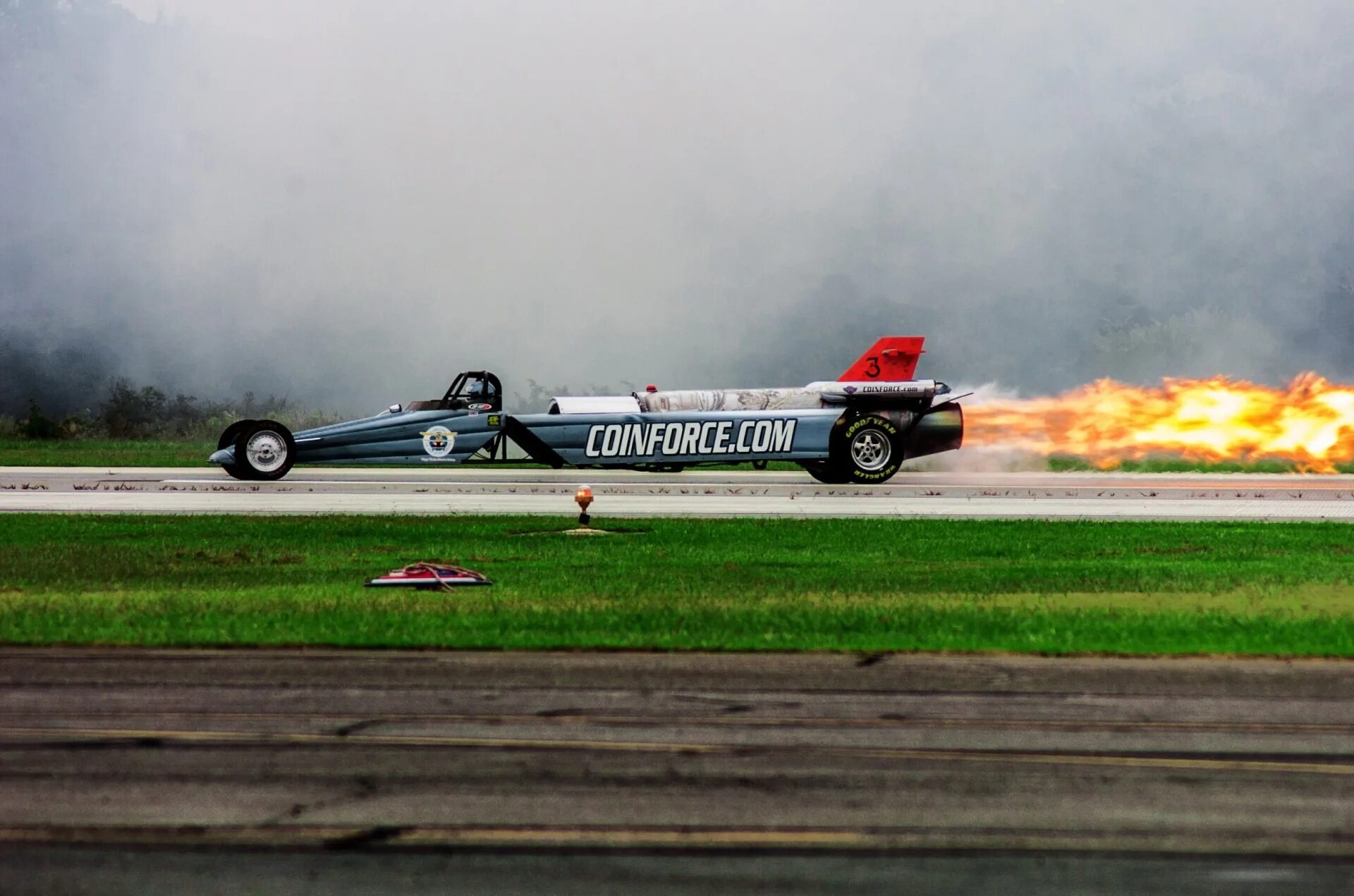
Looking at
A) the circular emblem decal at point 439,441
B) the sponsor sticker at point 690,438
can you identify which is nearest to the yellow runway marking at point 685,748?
the circular emblem decal at point 439,441

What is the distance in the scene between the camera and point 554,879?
21.0ft

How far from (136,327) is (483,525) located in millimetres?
59306

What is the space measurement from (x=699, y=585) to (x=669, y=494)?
13.9 m

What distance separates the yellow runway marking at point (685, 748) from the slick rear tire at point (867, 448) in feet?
87.0

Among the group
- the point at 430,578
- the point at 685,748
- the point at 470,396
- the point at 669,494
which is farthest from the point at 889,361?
the point at 685,748

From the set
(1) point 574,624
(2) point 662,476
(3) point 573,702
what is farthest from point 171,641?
(2) point 662,476

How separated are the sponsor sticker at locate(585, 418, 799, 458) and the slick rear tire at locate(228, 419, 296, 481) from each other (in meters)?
6.93

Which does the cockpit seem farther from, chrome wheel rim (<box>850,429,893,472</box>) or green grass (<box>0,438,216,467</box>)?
green grass (<box>0,438,216,467</box>)

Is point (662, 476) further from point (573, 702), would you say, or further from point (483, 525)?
point (573, 702)

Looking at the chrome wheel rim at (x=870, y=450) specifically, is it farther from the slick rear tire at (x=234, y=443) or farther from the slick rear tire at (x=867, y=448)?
the slick rear tire at (x=234, y=443)

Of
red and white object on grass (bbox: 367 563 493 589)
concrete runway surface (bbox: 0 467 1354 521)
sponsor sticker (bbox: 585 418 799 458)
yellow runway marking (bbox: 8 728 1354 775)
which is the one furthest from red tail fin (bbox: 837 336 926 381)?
yellow runway marking (bbox: 8 728 1354 775)

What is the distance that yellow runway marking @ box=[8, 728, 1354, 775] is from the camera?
28.1ft

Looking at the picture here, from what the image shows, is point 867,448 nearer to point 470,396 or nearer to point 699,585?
point 470,396

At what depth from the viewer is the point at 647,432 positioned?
34188 mm
